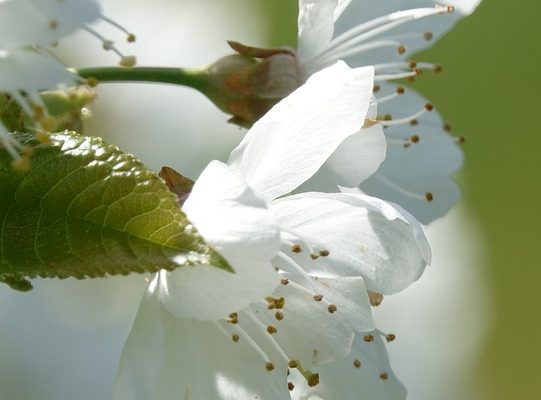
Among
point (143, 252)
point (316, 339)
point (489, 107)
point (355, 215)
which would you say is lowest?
point (489, 107)

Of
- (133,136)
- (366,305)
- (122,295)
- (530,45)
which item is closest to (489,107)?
(530,45)

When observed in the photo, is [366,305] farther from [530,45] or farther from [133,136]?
[530,45]

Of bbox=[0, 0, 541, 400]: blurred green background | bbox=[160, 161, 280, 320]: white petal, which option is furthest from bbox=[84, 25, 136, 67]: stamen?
bbox=[0, 0, 541, 400]: blurred green background

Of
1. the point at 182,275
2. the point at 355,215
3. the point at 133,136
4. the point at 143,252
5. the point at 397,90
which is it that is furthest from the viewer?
the point at 133,136

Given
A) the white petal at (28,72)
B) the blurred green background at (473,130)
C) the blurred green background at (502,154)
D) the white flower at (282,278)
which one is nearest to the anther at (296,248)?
the white flower at (282,278)

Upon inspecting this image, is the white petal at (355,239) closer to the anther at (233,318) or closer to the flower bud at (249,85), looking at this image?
the anther at (233,318)

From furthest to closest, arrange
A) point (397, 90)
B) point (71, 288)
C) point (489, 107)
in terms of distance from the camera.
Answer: point (489, 107) → point (71, 288) → point (397, 90)

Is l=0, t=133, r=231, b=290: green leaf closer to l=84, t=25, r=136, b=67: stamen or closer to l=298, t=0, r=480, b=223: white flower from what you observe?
l=84, t=25, r=136, b=67: stamen
